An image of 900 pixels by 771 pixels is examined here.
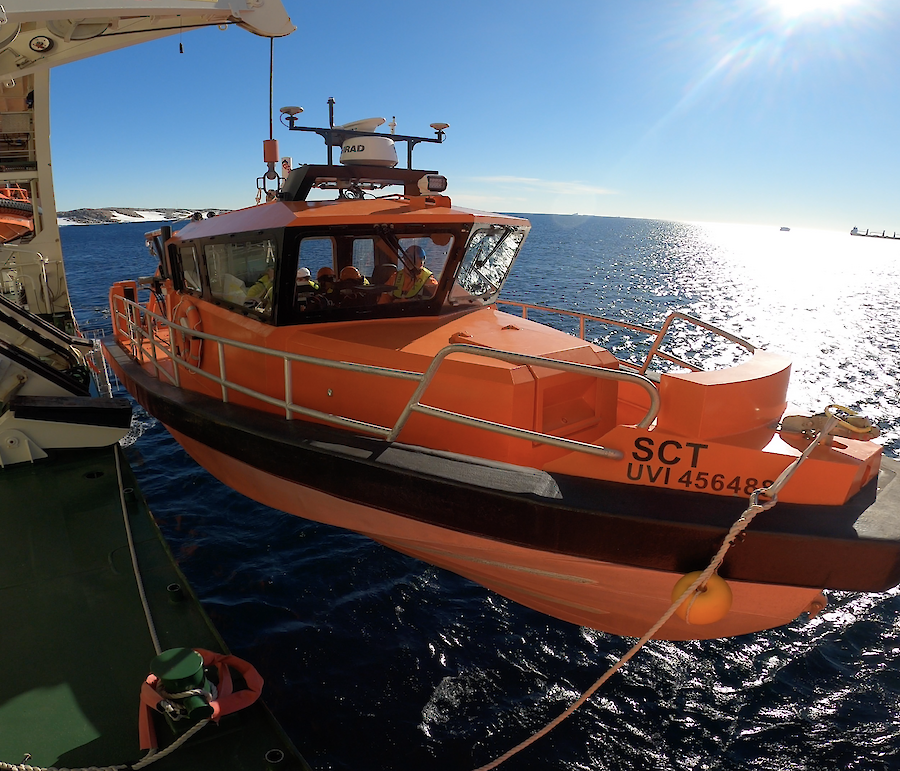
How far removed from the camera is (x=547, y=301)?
25109 millimetres

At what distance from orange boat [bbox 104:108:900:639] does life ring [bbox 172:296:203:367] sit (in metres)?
0.03

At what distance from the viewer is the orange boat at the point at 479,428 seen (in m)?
3.07

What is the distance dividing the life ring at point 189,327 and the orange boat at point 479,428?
3 centimetres

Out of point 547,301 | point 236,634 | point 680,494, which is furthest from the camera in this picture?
point 547,301

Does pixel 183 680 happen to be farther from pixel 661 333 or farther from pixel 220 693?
pixel 661 333

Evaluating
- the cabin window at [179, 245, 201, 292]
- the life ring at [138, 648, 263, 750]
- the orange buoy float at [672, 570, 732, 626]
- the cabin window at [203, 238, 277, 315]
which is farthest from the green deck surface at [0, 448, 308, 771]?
the cabin window at [179, 245, 201, 292]

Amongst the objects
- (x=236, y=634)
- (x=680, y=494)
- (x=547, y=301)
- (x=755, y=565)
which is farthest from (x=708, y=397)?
(x=547, y=301)

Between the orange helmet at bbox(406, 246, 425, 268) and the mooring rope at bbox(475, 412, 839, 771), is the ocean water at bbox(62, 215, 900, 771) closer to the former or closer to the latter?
the mooring rope at bbox(475, 412, 839, 771)

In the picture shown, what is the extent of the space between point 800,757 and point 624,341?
13.8m

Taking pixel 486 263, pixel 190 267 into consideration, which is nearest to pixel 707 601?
pixel 486 263

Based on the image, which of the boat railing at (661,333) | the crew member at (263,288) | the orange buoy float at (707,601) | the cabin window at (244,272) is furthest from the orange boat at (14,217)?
the orange buoy float at (707,601)

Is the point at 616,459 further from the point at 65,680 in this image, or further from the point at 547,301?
the point at 547,301

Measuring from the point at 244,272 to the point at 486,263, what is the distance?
210 centimetres

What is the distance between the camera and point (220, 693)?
9.17 ft
